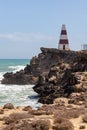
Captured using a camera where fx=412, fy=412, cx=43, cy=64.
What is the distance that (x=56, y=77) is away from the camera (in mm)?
46250

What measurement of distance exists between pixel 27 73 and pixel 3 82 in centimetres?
441

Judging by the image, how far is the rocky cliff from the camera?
36.2 m

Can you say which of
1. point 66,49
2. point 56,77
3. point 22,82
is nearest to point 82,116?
point 56,77

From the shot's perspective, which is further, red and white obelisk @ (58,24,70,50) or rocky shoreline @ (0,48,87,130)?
red and white obelisk @ (58,24,70,50)

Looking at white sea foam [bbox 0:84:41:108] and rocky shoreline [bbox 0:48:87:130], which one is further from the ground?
rocky shoreline [bbox 0:48:87:130]

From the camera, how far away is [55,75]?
48438mm

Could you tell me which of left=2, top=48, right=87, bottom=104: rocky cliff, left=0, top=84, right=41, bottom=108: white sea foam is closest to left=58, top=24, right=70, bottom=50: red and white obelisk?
left=2, top=48, right=87, bottom=104: rocky cliff

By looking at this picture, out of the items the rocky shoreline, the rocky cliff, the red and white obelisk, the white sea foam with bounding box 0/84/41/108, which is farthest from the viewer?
the red and white obelisk

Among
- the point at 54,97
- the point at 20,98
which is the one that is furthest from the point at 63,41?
the point at 54,97

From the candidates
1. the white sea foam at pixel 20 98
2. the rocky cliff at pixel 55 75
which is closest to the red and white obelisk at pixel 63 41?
the rocky cliff at pixel 55 75

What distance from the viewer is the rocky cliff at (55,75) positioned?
3619cm

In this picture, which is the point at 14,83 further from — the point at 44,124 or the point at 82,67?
the point at 44,124

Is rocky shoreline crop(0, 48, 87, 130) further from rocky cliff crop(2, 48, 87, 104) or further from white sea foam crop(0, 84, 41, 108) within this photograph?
white sea foam crop(0, 84, 41, 108)

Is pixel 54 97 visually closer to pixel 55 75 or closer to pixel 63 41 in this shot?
pixel 55 75
